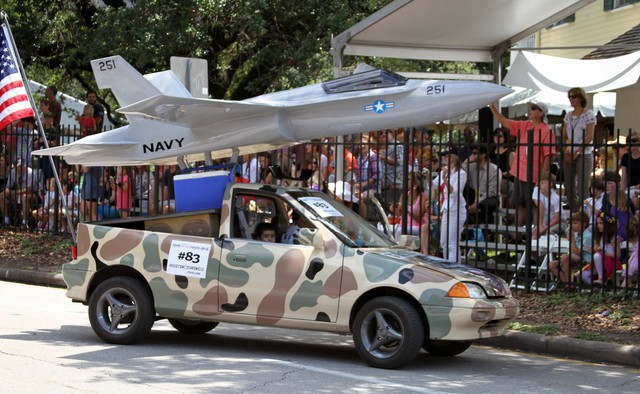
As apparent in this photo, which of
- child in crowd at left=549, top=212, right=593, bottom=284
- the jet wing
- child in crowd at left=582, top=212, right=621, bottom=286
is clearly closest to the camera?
the jet wing

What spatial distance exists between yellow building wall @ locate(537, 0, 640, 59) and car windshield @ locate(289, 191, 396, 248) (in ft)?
64.2

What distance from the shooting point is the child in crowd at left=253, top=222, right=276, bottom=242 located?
33.2 ft

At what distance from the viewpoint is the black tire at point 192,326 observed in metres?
11.1

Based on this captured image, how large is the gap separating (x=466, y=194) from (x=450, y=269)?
5.45 m

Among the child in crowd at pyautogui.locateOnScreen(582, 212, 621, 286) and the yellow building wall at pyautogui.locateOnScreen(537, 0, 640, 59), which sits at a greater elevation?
the yellow building wall at pyautogui.locateOnScreen(537, 0, 640, 59)

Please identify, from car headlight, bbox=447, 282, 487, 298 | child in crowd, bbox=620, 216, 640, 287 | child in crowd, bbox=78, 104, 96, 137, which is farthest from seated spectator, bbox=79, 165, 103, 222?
car headlight, bbox=447, 282, 487, 298

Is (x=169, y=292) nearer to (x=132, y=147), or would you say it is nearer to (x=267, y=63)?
(x=132, y=147)

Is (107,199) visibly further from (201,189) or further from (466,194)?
(201,189)

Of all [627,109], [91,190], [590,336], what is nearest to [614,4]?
[627,109]

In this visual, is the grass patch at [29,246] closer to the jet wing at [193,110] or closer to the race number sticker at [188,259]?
the jet wing at [193,110]

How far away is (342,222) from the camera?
10031 millimetres

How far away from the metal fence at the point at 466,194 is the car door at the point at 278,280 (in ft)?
8.71

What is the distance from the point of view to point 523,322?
12000 millimetres

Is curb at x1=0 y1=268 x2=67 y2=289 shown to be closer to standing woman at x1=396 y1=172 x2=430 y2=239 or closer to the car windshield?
standing woman at x1=396 y1=172 x2=430 y2=239
